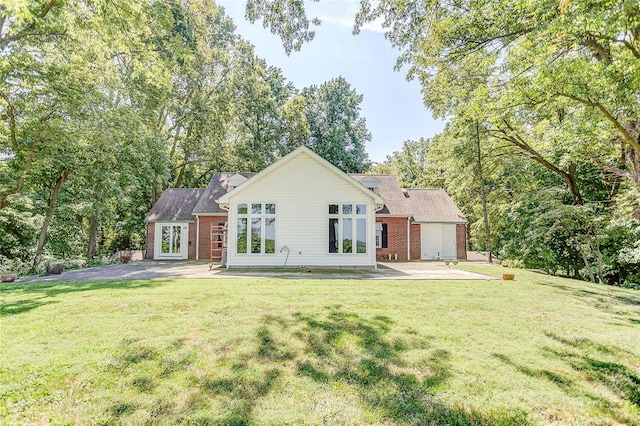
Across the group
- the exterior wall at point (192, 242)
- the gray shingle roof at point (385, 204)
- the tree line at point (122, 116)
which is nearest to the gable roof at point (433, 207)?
the gray shingle roof at point (385, 204)

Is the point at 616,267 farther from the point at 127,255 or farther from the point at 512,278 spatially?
the point at 127,255

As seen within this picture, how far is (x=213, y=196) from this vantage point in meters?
20.8

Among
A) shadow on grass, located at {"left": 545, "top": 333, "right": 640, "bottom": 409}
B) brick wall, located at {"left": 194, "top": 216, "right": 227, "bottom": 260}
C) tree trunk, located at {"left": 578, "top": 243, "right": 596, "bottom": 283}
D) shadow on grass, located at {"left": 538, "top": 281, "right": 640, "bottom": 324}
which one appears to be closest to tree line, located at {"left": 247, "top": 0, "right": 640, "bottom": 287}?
tree trunk, located at {"left": 578, "top": 243, "right": 596, "bottom": 283}

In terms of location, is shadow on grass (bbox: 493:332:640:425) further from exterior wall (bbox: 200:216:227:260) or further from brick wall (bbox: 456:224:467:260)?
exterior wall (bbox: 200:216:227:260)

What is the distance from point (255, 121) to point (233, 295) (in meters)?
23.3

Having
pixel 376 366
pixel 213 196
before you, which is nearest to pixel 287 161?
Answer: pixel 213 196

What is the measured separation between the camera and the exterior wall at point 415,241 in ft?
67.4

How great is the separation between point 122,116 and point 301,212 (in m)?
10.5

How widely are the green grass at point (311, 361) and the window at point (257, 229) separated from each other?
6.38 meters

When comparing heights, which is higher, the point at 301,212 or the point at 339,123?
the point at 339,123

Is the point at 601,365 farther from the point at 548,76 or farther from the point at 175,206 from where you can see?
the point at 175,206

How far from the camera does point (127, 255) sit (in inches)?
706

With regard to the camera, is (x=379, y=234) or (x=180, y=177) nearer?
(x=379, y=234)

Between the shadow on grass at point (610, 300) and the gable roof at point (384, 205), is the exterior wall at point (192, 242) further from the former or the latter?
the shadow on grass at point (610, 300)
